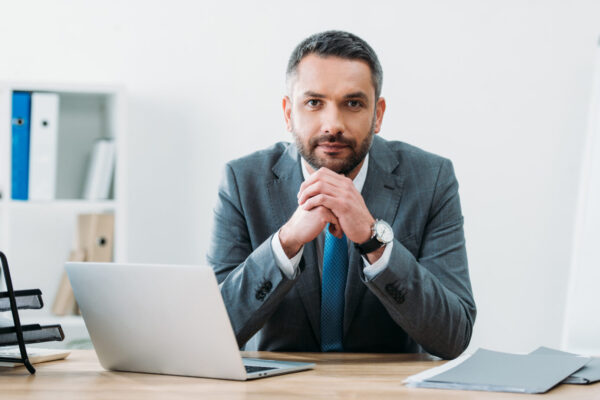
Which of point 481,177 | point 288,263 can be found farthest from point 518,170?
point 288,263

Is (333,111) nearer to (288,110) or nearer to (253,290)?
(288,110)

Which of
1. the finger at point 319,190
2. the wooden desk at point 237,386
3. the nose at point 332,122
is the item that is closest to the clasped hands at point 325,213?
the finger at point 319,190

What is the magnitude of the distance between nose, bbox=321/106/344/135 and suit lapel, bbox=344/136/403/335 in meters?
0.20

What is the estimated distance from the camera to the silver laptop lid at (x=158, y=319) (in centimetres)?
111

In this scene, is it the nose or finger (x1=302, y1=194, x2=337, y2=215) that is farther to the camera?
the nose

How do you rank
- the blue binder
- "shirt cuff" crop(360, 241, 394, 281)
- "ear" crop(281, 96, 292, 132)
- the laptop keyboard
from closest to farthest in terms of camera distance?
the laptop keyboard
"shirt cuff" crop(360, 241, 394, 281)
"ear" crop(281, 96, 292, 132)
the blue binder

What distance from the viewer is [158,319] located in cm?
116

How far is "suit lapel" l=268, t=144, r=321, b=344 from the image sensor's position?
5.63 feet

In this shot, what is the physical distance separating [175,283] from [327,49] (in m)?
0.85

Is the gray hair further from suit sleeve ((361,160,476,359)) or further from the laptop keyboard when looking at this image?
the laptop keyboard

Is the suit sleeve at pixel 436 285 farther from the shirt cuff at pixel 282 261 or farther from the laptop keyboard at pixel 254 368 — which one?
the laptop keyboard at pixel 254 368

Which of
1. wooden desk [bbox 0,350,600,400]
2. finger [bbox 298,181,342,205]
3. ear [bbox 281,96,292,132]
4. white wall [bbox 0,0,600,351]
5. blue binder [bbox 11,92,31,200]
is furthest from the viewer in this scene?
white wall [bbox 0,0,600,351]

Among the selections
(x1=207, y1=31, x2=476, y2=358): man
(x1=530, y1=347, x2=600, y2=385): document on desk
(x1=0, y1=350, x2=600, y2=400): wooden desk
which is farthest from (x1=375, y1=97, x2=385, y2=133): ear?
(x1=530, y1=347, x2=600, y2=385): document on desk

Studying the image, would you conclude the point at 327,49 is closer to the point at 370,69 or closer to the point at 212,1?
the point at 370,69
